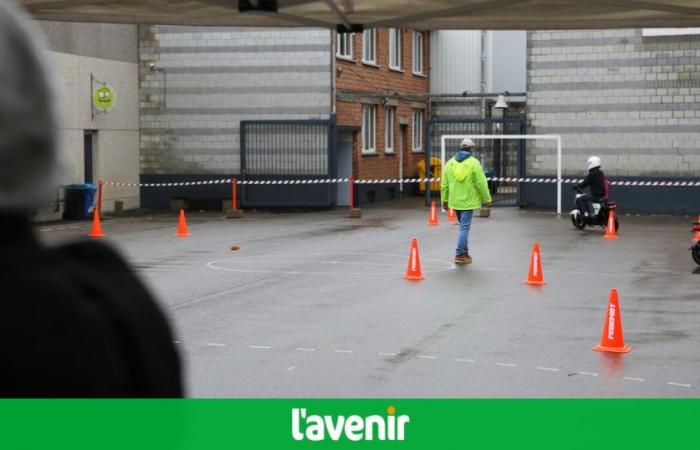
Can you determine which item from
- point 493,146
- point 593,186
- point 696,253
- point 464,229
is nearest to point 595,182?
point 593,186

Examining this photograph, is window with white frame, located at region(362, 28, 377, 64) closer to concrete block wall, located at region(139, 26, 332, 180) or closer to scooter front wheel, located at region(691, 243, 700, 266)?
concrete block wall, located at region(139, 26, 332, 180)

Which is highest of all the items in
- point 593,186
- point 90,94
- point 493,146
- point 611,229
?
point 90,94

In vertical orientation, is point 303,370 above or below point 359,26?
below

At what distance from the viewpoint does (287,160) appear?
3494 centimetres

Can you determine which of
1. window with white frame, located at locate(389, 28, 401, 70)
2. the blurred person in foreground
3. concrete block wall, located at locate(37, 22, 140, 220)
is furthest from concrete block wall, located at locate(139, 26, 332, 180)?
the blurred person in foreground

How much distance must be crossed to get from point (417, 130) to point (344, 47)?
969 cm

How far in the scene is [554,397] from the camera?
9039 mm

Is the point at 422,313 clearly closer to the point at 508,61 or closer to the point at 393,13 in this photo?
the point at 393,13

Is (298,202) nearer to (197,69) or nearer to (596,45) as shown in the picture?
(197,69)

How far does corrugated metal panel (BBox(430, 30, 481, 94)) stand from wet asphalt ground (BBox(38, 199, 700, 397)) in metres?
21.8

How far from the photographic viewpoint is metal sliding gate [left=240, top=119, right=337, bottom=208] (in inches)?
1359

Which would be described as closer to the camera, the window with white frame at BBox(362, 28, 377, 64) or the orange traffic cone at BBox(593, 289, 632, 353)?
the orange traffic cone at BBox(593, 289, 632, 353)
